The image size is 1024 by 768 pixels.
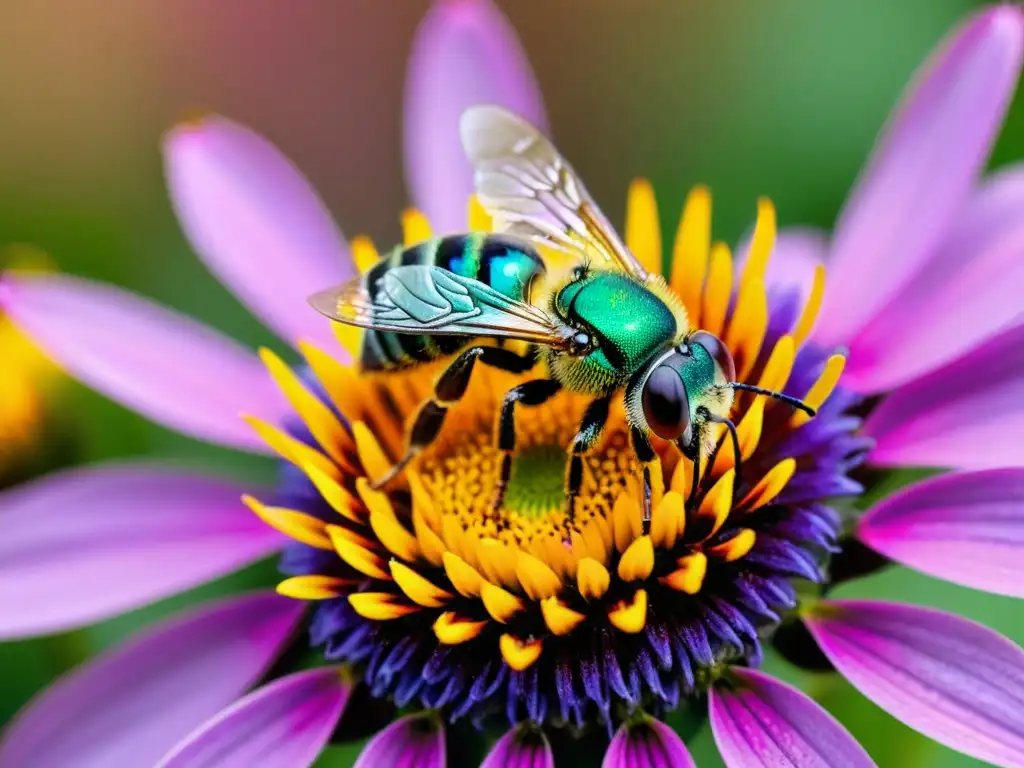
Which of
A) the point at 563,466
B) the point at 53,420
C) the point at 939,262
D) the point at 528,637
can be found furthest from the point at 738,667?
the point at 53,420

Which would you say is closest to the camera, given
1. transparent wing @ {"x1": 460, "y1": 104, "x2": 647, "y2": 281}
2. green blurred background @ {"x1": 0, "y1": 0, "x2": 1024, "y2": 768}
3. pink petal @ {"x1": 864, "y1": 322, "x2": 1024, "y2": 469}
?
pink petal @ {"x1": 864, "y1": 322, "x2": 1024, "y2": 469}

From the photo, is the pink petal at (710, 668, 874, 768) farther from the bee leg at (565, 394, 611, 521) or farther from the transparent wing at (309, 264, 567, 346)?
the transparent wing at (309, 264, 567, 346)

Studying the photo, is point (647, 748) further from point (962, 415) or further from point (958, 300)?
point (958, 300)

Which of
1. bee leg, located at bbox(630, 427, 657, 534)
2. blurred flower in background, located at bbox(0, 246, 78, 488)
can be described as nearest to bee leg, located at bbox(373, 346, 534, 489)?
bee leg, located at bbox(630, 427, 657, 534)

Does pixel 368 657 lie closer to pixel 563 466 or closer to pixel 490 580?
pixel 490 580

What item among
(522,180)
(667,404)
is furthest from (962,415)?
(522,180)

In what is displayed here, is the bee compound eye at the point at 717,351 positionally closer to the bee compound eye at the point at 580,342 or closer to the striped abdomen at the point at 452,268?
the bee compound eye at the point at 580,342

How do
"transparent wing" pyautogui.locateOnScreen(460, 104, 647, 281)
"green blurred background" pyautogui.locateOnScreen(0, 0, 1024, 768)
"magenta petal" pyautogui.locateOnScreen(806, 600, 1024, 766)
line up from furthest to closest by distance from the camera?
"green blurred background" pyautogui.locateOnScreen(0, 0, 1024, 768) < "transparent wing" pyautogui.locateOnScreen(460, 104, 647, 281) < "magenta petal" pyautogui.locateOnScreen(806, 600, 1024, 766)
